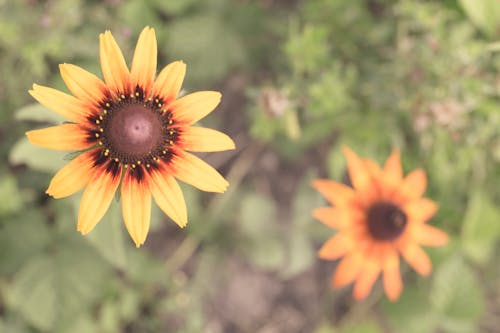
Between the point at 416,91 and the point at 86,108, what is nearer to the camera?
the point at 86,108

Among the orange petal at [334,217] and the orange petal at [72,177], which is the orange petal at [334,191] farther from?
the orange petal at [72,177]

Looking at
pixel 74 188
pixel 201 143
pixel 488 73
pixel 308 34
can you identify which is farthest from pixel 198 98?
pixel 488 73

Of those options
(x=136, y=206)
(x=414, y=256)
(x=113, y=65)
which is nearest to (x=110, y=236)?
(x=136, y=206)

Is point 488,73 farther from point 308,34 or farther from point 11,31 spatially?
point 11,31

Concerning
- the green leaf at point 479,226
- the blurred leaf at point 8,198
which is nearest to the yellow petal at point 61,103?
the blurred leaf at point 8,198

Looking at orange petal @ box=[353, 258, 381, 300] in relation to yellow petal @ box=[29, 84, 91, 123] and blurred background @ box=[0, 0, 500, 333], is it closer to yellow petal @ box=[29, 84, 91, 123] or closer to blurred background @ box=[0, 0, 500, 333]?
blurred background @ box=[0, 0, 500, 333]

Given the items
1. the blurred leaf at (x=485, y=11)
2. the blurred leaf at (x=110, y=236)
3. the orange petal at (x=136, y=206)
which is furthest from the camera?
the blurred leaf at (x=485, y=11)

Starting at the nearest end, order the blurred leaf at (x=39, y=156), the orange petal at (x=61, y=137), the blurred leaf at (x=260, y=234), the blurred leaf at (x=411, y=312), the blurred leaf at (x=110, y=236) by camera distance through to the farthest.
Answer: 1. the orange petal at (x=61, y=137)
2. the blurred leaf at (x=39, y=156)
3. the blurred leaf at (x=110, y=236)
4. the blurred leaf at (x=260, y=234)
5. the blurred leaf at (x=411, y=312)

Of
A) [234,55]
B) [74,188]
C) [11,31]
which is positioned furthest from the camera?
[234,55]
